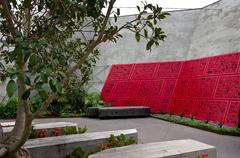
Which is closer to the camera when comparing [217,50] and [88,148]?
[88,148]

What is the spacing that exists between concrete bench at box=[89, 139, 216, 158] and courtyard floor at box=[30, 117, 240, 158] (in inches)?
48.9

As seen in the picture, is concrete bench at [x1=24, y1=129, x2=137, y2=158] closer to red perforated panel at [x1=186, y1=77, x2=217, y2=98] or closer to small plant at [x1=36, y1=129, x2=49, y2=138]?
small plant at [x1=36, y1=129, x2=49, y2=138]

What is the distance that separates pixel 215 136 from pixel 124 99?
226 inches

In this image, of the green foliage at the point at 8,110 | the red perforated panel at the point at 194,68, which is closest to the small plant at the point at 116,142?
the red perforated panel at the point at 194,68

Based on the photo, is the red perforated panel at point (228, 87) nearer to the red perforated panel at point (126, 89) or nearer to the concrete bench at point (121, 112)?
the concrete bench at point (121, 112)

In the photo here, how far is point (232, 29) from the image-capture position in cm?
1234

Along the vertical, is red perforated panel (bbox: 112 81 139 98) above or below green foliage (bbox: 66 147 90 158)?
above

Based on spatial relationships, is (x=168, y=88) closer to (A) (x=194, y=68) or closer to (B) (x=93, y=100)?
(A) (x=194, y=68)

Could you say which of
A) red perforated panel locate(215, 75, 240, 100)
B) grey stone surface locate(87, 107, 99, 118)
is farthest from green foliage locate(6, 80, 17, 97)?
grey stone surface locate(87, 107, 99, 118)

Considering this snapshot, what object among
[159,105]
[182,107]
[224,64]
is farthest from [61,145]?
[159,105]

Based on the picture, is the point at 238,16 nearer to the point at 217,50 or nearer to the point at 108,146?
the point at 217,50

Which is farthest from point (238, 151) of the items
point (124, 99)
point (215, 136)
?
point (124, 99)

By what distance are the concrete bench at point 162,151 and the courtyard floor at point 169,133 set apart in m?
1.24

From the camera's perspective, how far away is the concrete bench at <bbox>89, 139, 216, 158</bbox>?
13.0 ft
